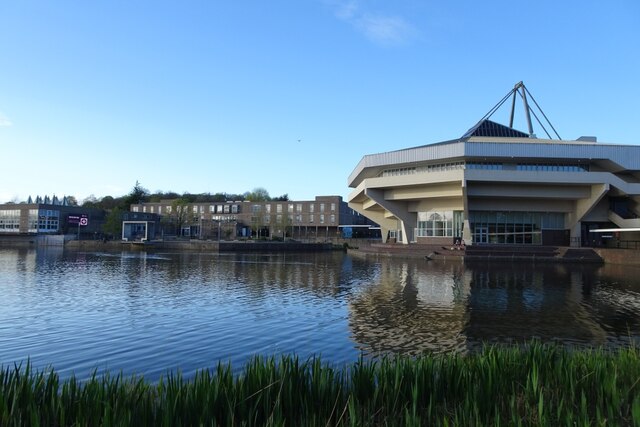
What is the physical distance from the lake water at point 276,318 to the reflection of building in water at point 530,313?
0.16 ft

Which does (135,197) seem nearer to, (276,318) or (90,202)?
(90,202)

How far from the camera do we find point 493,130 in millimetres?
66875

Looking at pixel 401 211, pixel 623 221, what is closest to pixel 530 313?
pixel 623 221

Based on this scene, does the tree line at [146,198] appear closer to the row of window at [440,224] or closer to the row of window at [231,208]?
the row of window at [231,208]

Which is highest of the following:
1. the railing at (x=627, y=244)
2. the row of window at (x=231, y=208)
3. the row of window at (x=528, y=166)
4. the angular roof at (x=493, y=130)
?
the angular roof at (x=493, y=130)

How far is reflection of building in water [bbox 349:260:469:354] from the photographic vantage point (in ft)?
37.6

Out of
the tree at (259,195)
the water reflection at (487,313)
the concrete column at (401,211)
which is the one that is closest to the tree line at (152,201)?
the tree at (259,195)

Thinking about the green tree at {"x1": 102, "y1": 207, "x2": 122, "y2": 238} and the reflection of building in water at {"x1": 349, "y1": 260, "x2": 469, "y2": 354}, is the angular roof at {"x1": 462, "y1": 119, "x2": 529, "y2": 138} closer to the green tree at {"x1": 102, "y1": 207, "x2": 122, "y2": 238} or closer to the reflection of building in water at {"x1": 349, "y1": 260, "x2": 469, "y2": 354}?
the reflection of building in water at {"x1": 349, "y1": 260, "x2": 469, "y2": 354}

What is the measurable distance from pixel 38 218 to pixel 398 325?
106 metres

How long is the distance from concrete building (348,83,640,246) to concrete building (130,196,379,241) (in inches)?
1746

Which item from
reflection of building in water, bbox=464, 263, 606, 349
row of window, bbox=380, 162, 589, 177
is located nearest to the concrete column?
row of window, bbox=380, 162, 589, 177

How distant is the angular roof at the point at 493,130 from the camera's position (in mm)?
66188

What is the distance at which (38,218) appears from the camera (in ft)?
328

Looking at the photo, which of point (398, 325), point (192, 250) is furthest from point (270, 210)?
point (398, 325)
